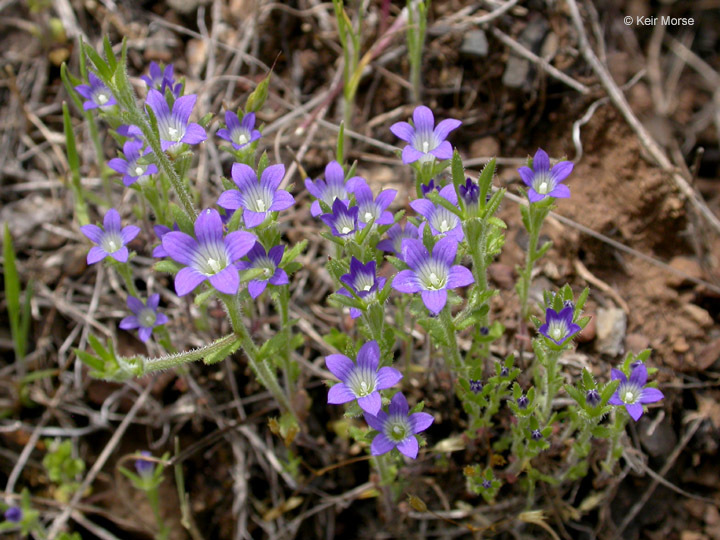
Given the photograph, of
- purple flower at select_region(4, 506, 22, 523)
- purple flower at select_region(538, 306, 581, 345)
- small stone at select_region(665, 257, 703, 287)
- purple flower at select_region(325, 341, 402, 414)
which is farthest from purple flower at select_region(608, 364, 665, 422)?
purple flower at select_region(4, 506, 22, 523)

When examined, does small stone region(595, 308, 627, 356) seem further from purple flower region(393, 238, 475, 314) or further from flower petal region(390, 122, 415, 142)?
flower petal region(390, 122, 415, 142)

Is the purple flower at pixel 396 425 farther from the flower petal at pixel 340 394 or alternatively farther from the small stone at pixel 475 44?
the small stone at pixel 475 44

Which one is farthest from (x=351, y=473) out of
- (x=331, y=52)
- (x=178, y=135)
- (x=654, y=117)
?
(x=654, y=117)

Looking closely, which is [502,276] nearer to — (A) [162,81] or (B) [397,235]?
(B) [397,235]

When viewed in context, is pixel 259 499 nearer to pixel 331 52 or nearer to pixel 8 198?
pixel 8 198

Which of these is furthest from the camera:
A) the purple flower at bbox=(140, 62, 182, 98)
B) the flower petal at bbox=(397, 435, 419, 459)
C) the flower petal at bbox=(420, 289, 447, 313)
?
the purple flower at bbox=(140, 62, 182, 98)

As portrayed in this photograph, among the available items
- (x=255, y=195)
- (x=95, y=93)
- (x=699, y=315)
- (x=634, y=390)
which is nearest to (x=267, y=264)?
(x=255, y=195)

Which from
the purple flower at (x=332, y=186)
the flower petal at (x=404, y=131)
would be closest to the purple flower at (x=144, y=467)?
the purple flower at (x=332, y=186)
